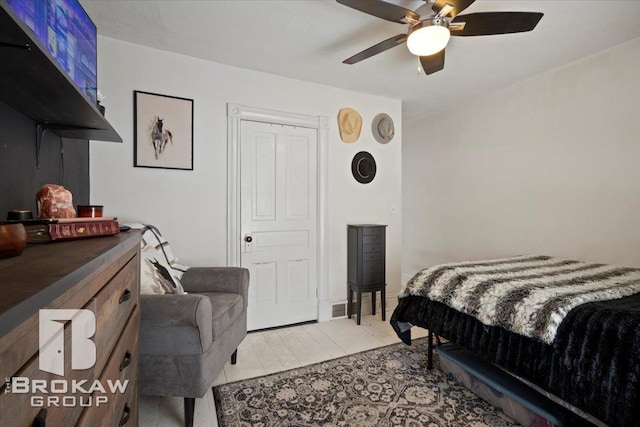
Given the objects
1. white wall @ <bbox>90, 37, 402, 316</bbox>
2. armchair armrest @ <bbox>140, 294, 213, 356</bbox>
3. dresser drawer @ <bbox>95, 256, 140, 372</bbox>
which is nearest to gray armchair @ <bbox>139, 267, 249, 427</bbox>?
armchair armrest @ <bbox>140, 294, 213, 356</bbox>

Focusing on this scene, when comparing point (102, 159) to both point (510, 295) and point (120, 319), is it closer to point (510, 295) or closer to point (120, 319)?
point (120, 319)

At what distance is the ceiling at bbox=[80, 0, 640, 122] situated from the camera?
1.95 m

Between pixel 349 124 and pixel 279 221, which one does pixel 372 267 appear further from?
pixel 349 124

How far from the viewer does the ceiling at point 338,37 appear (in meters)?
1.95

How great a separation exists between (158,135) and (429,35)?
217 cm

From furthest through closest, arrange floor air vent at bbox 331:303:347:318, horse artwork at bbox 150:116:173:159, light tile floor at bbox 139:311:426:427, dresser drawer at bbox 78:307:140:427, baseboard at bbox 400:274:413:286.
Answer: baseboard at bbox 400:274:413:286 < floor air vent at bbox 331:303:347:318 < horse artwork at bbox 150:116:173:159 < light tile floor at bbox 139:311:426:427 < dresser drawer at bbox 78:307:140:427

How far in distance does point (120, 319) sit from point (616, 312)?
77.7 inches

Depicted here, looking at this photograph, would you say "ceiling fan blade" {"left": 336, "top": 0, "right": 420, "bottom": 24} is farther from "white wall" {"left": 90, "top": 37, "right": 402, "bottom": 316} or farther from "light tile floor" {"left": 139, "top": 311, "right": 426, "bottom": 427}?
"light tile floor" {"left": 139, "top": 311, "right": 426, "bottom": 427}

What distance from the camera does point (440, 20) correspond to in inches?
65.7

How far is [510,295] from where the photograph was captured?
162 cm

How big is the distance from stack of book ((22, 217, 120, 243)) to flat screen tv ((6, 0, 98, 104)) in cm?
54

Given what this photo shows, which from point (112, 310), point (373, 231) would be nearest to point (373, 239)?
point (373, 231)

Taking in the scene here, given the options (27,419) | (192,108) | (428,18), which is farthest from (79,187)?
(428,18)

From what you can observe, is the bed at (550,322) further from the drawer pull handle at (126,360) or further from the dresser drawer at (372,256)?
the drawer pull handle at (126,360)
